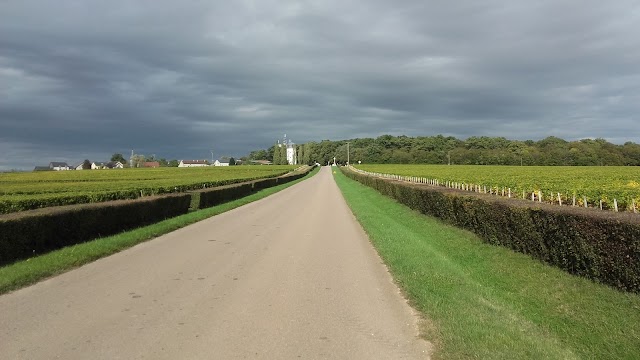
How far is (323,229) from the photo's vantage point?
1684 cm

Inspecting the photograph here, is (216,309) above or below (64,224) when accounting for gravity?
below

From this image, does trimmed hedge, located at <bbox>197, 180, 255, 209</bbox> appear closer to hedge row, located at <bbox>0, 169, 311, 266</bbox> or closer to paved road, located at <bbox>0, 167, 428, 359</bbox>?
hedge row, located at <bbox>0, 169, 311, 266</bbox>

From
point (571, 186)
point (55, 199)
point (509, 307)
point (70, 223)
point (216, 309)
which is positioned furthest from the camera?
point (571, 186)

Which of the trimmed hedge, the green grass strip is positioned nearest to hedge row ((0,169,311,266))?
the green grass strip

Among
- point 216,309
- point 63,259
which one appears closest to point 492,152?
point 63,259

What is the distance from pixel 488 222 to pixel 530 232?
2516mm

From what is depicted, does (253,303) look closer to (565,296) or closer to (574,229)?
(565,296)

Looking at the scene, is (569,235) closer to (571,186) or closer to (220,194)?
Answer: (571,186)

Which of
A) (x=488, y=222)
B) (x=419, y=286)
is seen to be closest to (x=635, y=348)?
(x=419, y=286)

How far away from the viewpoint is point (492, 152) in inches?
5049

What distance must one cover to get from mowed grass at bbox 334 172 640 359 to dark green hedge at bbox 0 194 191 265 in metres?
8.27

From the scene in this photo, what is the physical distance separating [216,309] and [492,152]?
427 ft

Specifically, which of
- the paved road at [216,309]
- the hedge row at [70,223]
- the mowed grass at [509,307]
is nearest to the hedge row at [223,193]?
the hedge row at [70,223]

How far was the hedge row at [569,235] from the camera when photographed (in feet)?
24.3
